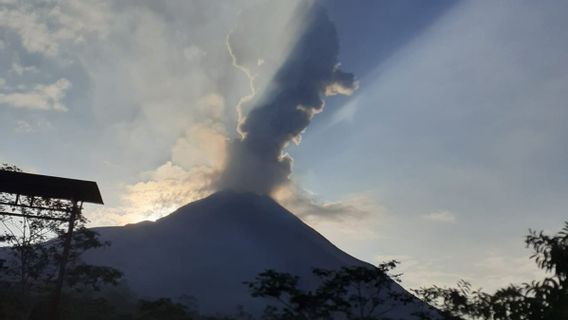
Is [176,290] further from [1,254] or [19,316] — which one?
[19,316]

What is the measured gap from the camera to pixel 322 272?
20.8 metres

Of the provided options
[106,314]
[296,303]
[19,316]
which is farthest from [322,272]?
[106,314]

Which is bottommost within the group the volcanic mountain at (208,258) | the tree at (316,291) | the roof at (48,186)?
the tree at (316,291)

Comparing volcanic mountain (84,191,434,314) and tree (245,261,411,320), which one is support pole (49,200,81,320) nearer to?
tree (245,261,411,320)

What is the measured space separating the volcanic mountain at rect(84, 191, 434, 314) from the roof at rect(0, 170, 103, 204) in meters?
121

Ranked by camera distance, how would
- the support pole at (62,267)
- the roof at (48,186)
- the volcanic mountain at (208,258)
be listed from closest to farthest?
the support pole at (62,267)
the roof at (48,186)
the volcanic mountain at (208,258)

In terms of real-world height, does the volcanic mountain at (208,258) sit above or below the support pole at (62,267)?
above

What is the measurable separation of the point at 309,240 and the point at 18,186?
601 feet

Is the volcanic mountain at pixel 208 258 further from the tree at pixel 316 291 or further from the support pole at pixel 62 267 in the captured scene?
the support pole at pixel 62 267

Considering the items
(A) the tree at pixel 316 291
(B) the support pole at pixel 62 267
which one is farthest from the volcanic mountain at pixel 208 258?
(B) the support pole at pixel 62 267

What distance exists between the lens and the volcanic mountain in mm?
149000

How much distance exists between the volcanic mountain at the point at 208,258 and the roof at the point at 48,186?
12055cm

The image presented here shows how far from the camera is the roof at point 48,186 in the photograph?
1778 cm

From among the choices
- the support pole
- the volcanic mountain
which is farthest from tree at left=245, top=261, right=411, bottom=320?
the volcanic mountain
